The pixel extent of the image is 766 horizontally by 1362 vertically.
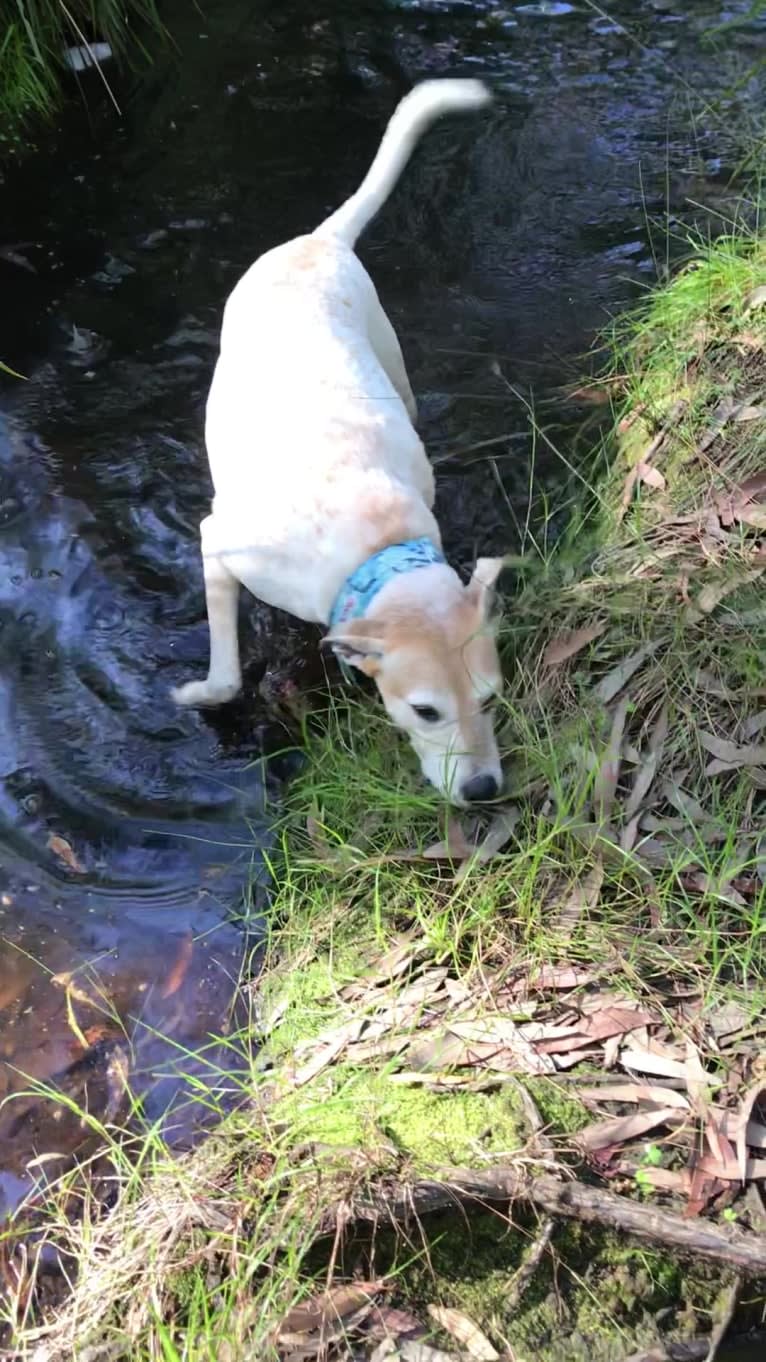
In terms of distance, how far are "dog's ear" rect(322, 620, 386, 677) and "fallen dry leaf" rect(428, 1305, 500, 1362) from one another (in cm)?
180

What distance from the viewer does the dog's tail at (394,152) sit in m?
4.54

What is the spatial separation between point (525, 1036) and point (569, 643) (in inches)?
55.1

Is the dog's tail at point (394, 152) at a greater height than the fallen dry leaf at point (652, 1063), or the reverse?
the dog's tail at point (394, 152)

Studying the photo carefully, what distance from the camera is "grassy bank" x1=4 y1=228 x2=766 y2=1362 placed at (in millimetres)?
2430

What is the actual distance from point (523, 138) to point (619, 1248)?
593cm

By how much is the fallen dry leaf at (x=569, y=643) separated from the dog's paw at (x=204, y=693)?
4.04 feet

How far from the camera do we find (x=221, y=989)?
3.30 m

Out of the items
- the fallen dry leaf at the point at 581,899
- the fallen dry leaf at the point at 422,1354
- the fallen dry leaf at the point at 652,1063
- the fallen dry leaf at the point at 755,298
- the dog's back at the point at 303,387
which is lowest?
the fallen dry leaf at the point at 422,1354

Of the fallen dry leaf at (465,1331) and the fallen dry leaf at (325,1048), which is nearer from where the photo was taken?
the fallen dry leaf at (465,1331)

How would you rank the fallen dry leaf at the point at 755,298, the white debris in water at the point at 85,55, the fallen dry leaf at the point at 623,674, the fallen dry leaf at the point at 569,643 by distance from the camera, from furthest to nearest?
the white debris in water at the point at 85,55 → the fallen dry leaf at the point at 755,298 → the fallen dry leaf at the point at 569,643 → the fallen dry leaf at the point at 623,674

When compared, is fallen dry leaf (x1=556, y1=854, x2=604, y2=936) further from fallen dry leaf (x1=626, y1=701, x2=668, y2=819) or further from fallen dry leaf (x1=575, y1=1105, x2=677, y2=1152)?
fallen dry leaf (x1=575, y1=1105, x2=677, y2=1152)

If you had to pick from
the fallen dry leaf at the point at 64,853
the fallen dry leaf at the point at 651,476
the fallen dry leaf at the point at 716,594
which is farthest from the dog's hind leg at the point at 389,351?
the fallen dry leaf at the point at 64,853

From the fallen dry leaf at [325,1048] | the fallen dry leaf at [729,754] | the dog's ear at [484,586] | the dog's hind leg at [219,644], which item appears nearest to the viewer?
the fallen dry leaf at [325,1048]

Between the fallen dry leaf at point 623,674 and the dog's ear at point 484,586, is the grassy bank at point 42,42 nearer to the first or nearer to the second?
the dog's ear at point 484,586
